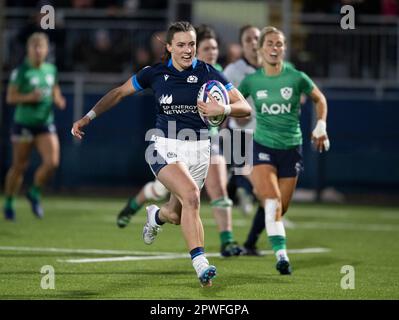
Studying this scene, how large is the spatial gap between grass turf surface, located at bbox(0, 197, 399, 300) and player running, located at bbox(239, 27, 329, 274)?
0.94 meters

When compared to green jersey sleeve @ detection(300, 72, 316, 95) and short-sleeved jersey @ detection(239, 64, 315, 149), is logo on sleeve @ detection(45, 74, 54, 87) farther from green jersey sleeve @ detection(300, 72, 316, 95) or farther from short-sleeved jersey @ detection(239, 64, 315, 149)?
green jersey sleeve @ detection(300, 72, 316, 95)

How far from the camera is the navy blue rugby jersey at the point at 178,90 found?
9844 mm

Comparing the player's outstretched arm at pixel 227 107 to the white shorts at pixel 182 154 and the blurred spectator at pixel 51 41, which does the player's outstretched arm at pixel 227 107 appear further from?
the blurred spectator at pixel 51 41

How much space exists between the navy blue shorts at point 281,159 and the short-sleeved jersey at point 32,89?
230 inches

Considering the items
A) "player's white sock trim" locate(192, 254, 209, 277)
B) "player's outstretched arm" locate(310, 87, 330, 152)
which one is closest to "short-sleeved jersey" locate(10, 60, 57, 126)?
"player's outstretched arm" locate(310, 87, 330, 152)

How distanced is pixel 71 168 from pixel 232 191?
7958 millimetres

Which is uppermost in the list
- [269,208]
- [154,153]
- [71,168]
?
[154,153]

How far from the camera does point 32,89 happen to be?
1638 cm

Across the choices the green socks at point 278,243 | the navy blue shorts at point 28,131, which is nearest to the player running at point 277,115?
the green socks at point 278,243

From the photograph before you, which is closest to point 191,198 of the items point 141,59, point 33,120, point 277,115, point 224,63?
point 277,115

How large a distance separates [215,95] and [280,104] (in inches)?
72.9
